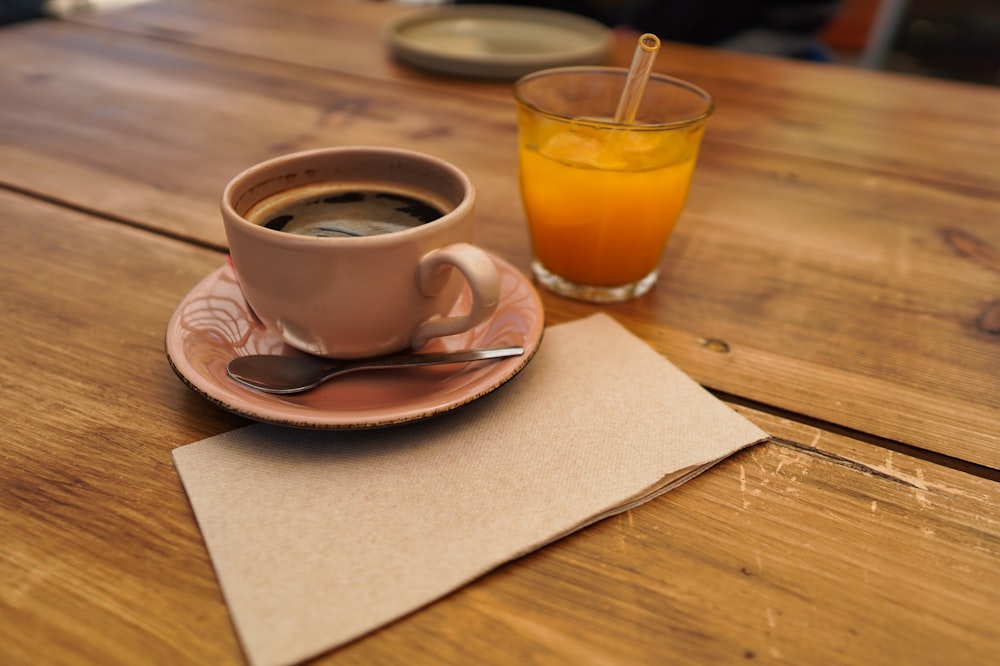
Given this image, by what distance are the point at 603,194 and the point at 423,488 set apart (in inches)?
12.9

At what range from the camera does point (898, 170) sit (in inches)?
38.9

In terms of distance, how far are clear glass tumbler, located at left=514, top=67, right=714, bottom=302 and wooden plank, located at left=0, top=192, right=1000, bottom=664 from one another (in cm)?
21

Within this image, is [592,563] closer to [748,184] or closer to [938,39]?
[748,184]

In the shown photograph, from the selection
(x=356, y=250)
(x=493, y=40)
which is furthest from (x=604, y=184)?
(x=493, y=40)

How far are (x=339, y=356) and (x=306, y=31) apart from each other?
113cm

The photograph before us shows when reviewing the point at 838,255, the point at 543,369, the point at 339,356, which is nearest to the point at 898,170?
the point at 838,255

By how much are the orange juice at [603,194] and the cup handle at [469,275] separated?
0.18m

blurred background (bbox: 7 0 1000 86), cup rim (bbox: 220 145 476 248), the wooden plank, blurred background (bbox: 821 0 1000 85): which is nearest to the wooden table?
the wooden plank

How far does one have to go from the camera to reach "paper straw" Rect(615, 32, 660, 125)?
615 millimetres

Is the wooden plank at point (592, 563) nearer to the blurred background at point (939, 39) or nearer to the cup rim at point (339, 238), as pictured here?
the cup rim at point (339, 238)

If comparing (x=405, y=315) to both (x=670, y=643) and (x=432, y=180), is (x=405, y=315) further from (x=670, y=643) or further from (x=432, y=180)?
(x=670, y=643)

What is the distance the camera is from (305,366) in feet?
1.77

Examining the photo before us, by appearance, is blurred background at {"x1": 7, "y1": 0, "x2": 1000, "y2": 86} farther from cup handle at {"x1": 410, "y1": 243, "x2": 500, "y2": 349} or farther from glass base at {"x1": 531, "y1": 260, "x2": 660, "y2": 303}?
cup handle at {"x1": 410, "y1": 243, "x2": 500, "y2": 349}

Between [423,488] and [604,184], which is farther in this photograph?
[604,184]
